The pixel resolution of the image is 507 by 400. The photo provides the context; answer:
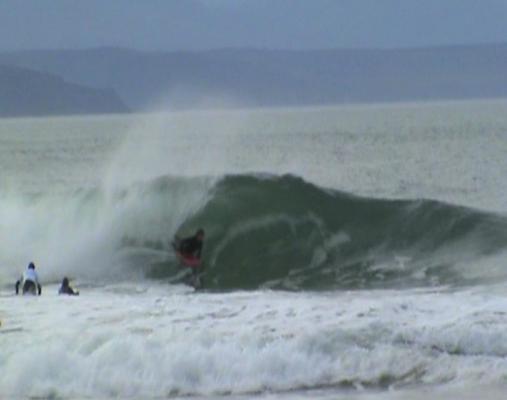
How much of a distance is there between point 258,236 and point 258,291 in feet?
23.5

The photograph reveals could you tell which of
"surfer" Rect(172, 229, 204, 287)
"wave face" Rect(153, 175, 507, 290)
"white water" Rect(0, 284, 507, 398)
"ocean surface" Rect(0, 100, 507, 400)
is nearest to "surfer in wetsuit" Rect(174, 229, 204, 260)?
"surfer" Rect(172, 229, 204, 287)

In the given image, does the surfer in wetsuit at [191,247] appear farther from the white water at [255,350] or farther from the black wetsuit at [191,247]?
the white water at [255,350]

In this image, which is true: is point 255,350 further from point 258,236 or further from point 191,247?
point 258,236

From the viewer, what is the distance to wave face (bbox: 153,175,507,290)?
23516 millimetres

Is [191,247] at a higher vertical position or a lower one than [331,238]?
lower

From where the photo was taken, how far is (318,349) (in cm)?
1402

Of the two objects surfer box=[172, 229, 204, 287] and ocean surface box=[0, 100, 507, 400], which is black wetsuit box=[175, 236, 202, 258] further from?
ocean surface box=[0, 100, 507, 400]

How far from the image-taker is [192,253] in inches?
933

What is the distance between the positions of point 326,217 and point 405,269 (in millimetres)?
4881

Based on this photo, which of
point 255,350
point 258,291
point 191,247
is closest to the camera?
point 255,350

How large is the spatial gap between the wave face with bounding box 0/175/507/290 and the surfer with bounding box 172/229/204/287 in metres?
0.26

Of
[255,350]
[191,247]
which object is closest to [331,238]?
[191,247]

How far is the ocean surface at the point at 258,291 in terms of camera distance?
13.6m

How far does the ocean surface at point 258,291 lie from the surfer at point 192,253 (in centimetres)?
26
